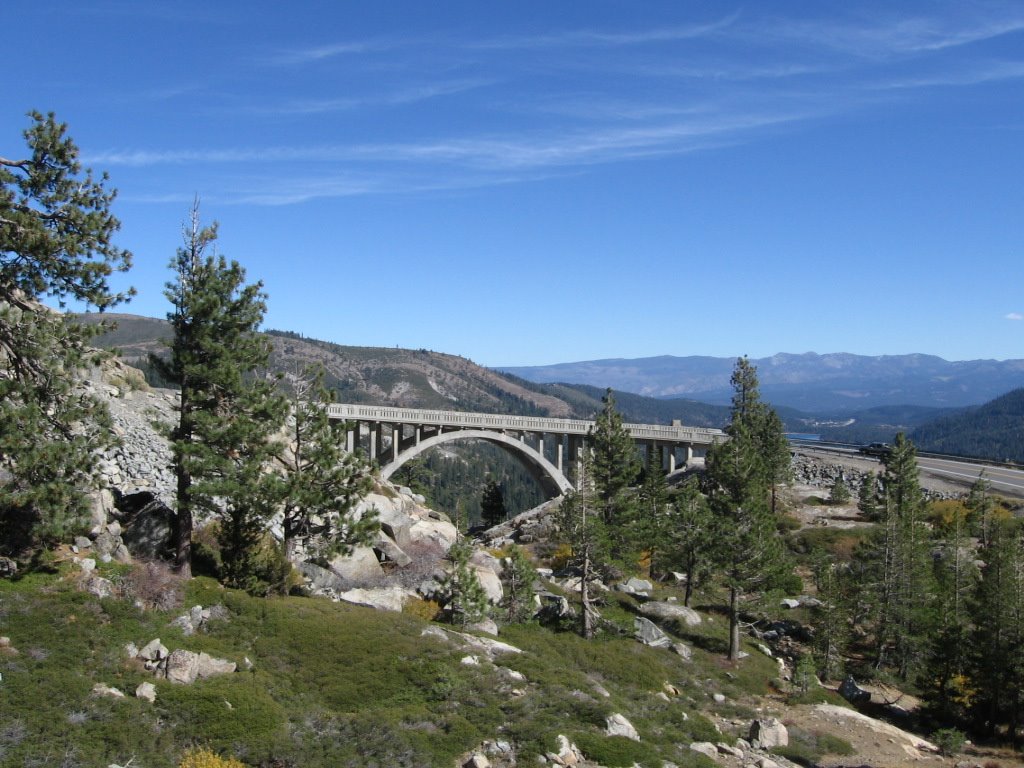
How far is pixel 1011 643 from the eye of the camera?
35.5 meters

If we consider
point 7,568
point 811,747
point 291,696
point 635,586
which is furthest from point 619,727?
point 635,586

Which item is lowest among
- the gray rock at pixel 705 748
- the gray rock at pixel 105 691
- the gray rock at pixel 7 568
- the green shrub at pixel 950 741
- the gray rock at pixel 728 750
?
the green shrub at pixel 950 741

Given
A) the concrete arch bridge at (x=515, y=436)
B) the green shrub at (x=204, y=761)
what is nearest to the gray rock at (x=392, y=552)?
the green shrub at (x=204, y=761)

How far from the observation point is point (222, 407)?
28.7 m

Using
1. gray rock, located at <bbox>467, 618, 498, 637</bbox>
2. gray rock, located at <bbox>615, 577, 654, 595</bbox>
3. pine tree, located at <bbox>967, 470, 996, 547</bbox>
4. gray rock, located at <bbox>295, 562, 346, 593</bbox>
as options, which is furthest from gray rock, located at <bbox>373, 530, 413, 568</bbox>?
pine tree, located at <bbox>967, 470, 996, 547</bbox>

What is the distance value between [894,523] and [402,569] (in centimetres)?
2933

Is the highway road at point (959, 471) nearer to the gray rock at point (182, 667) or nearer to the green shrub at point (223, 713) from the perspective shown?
the green shrub at point (223, 713)

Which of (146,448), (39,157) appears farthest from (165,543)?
(146,448)

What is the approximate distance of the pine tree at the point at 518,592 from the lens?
36219mm

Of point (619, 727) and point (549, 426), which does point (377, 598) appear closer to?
point (619, 727)

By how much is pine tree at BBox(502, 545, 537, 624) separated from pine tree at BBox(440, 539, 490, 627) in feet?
7.35

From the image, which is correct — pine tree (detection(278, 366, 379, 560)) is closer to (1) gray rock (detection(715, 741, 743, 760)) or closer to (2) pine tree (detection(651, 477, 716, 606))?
(1) gray rock (detection(715, 741, 743, 760))

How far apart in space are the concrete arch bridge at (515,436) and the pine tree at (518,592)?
35.4 meters

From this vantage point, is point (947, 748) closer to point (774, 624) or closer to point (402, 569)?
point (774, 624)
